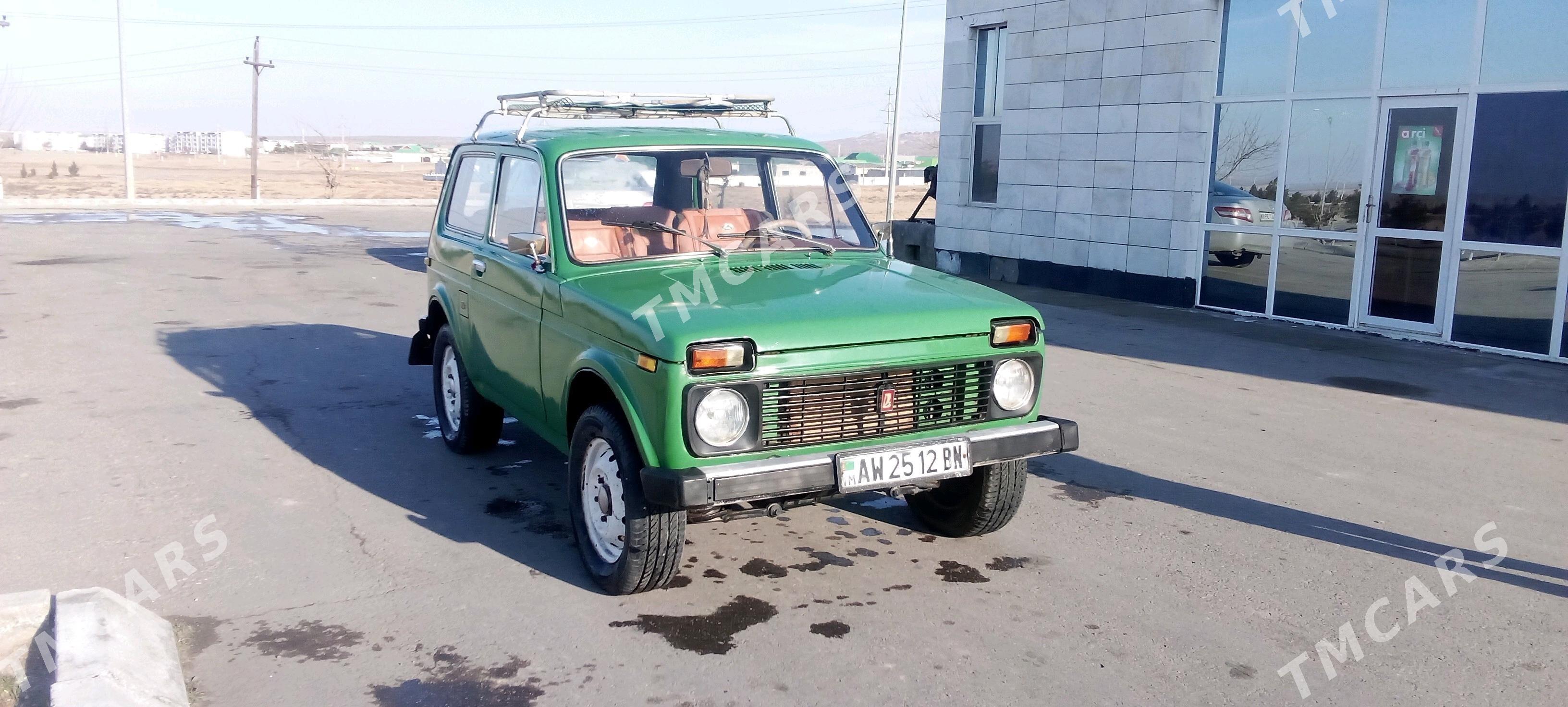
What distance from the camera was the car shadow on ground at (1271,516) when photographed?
494cm

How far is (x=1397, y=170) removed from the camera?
11.0 metres

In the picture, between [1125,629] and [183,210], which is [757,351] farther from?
[183,210]

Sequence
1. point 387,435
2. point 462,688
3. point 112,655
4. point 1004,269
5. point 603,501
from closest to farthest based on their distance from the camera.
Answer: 1. point 112,655
2. point 462,688
3. point 603,501
4. point 387,435
5. point 1004,269

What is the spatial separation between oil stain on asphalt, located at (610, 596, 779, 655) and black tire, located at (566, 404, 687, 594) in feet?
0.55

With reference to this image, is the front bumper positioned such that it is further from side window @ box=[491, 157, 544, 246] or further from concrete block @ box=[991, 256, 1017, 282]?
concrete block @ box=[991, 256, 1017, 282]

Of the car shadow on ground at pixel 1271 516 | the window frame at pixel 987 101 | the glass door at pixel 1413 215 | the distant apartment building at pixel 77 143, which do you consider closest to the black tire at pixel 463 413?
the car shadow on ground at pixel 1271 516

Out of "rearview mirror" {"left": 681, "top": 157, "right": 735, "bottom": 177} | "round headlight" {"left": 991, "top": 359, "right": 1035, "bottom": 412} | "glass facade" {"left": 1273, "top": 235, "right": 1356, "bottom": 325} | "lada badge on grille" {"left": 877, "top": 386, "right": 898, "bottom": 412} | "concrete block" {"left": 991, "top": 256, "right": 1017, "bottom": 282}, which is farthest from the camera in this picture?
"concrete block" {"left": 991, "top": 256, "right": 1017, "bottom": 282}

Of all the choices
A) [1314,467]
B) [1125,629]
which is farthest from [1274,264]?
[1125,629]

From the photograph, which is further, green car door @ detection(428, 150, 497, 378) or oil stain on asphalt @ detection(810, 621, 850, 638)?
green car door @ detection(428, 150, 497, 378)

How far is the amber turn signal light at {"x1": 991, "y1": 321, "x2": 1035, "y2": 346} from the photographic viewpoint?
457 cm

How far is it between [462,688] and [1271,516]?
12.8 feet

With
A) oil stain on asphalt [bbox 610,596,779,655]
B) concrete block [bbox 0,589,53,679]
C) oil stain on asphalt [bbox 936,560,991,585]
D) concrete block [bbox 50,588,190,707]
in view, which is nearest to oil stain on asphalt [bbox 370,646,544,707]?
oil stain on asphalt [bbox 610,596,779,655]

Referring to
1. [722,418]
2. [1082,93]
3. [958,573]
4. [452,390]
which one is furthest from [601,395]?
[1082,93]

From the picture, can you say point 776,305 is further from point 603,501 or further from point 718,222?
point 718,222
